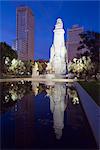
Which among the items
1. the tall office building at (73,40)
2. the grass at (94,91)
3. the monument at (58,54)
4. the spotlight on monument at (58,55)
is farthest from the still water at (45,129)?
the tall office building at (73,40)

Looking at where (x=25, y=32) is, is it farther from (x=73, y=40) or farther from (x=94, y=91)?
(x=94, y=91)

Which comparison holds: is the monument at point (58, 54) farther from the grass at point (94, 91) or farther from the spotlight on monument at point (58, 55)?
the grass at point (94, 91)

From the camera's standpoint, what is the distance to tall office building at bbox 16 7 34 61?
94.6m

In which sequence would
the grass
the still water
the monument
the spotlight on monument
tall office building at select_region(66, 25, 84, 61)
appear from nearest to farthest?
the still water → the grass → the spotlight on monument → the monument → tall office building at select_region(66, 25, 84, 61)

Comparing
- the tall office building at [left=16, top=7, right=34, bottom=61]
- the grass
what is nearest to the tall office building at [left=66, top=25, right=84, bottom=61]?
the tall office building at [left=16, top=7, right=34, bottom=61]

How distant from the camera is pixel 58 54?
2576 inches

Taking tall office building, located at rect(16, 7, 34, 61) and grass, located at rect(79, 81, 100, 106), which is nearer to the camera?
grass, located at rect(79, 81, 100, 106)

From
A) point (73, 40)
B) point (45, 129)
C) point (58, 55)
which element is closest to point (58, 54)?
point (58, 55)

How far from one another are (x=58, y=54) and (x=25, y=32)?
38.0 metres

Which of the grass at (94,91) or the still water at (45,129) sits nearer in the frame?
the still water at (45,129)

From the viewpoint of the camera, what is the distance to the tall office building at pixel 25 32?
9456 centimetres

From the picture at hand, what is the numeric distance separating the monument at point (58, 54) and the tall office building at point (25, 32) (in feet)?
86.2

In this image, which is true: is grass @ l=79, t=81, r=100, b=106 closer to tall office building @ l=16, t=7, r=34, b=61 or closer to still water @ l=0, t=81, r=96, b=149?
still water @ l=0, t=81, r=96, b=149

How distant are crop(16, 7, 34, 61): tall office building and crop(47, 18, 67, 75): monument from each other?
86.2 feet
